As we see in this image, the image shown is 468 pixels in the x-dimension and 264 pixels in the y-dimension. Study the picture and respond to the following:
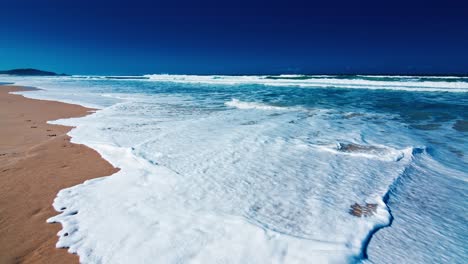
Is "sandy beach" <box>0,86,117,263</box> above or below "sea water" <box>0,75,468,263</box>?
below

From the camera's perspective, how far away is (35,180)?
4.10 metres

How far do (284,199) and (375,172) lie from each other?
1691mm

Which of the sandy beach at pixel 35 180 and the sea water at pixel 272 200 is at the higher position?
the sea water at pixel 272 200

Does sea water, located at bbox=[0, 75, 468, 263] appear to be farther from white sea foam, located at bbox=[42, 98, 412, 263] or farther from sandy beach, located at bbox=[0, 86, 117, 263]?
sandy beach, located at bbox=[0, 86, 117, 263]

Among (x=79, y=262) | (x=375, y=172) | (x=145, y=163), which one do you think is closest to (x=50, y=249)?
(x=79, y=262)

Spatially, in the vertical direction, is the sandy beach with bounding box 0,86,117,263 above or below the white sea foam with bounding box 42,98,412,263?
below

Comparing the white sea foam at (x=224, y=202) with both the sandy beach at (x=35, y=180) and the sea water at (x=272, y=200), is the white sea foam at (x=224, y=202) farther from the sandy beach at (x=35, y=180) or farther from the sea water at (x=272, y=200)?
the sandy beach at (x=35, y=180)

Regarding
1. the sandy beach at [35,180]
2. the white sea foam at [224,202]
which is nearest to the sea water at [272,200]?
the white sea foam at [224,202]

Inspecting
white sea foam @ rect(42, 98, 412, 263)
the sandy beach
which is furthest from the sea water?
the sandy beach

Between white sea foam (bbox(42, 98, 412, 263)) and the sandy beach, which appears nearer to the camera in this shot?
white sea foam (bbox(42, 98, 412, 263))

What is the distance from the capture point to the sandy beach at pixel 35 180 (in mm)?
2598

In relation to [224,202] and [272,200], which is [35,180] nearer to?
[224,202]

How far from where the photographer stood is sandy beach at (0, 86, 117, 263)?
2.60m

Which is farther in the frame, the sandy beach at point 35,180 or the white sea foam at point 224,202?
the sandy beach at point 35,180
